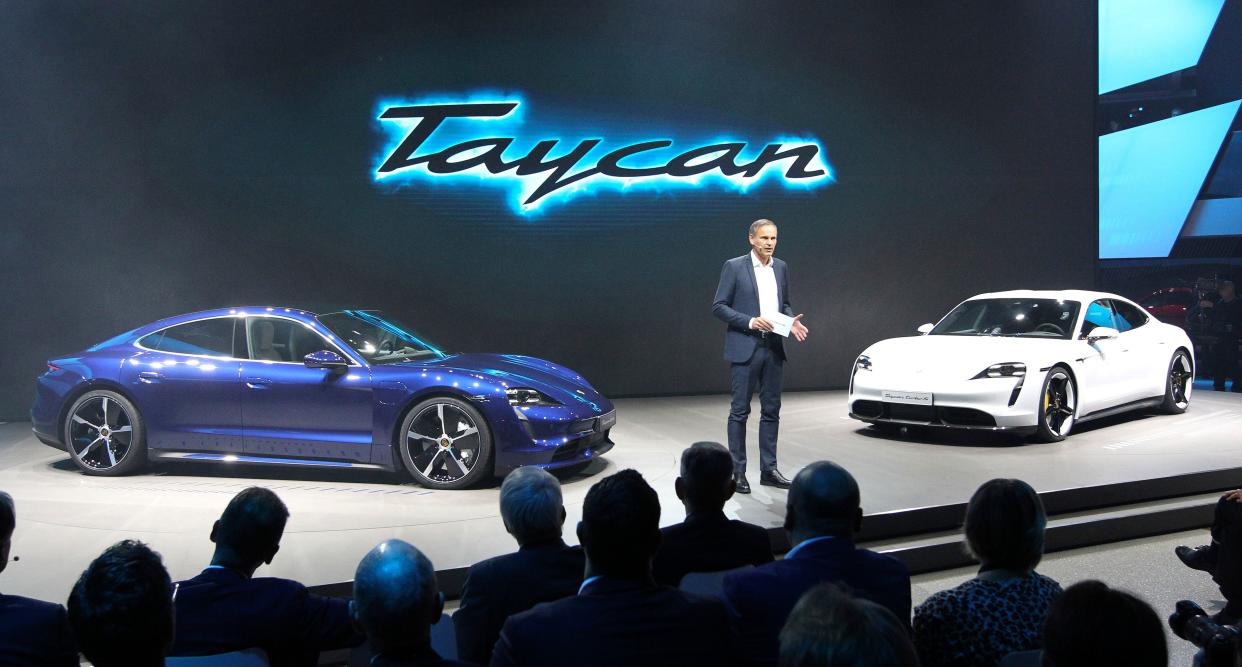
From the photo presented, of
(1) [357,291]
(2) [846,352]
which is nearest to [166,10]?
(1) [357,291]

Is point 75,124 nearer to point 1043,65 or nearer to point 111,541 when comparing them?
point 111,541

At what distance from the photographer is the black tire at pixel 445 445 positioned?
532 centimetres

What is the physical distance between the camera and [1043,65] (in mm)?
10523

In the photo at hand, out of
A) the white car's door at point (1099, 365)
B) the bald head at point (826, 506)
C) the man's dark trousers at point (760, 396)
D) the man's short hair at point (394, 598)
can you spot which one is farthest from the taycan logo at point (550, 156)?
the man's short hair at point (394, 598)

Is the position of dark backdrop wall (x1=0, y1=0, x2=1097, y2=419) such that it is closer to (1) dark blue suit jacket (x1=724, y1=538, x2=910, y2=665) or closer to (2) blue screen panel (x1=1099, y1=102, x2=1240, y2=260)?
(2) blue screen panel (x1=1099, y1=102, x2=1240, y2=260)

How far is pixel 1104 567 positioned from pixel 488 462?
3309 mm

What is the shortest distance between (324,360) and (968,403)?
14.1ft

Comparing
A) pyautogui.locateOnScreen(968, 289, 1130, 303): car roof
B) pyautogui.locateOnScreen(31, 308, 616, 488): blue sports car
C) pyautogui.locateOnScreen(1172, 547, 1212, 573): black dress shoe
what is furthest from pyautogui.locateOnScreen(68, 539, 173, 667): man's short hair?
pyautogui.locateOnScreen(968, 289, 1130, 303): car roof

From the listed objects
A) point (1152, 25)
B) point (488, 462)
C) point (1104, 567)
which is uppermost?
point (1152, 25)

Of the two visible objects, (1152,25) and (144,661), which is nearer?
(144,661)

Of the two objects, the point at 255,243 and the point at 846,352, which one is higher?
the point at 255,243

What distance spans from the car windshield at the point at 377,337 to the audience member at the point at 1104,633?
4632mm

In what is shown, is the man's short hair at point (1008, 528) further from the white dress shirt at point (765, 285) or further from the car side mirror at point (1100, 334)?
the car side mirror at point (1100, 334)

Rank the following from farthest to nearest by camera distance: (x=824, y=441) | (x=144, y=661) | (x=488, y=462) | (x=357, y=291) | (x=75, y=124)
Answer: (x=357, y=291) → (x=75, y=124) → (x=824, y=441) → (x=488, y=462) → (x=144, y=661)
